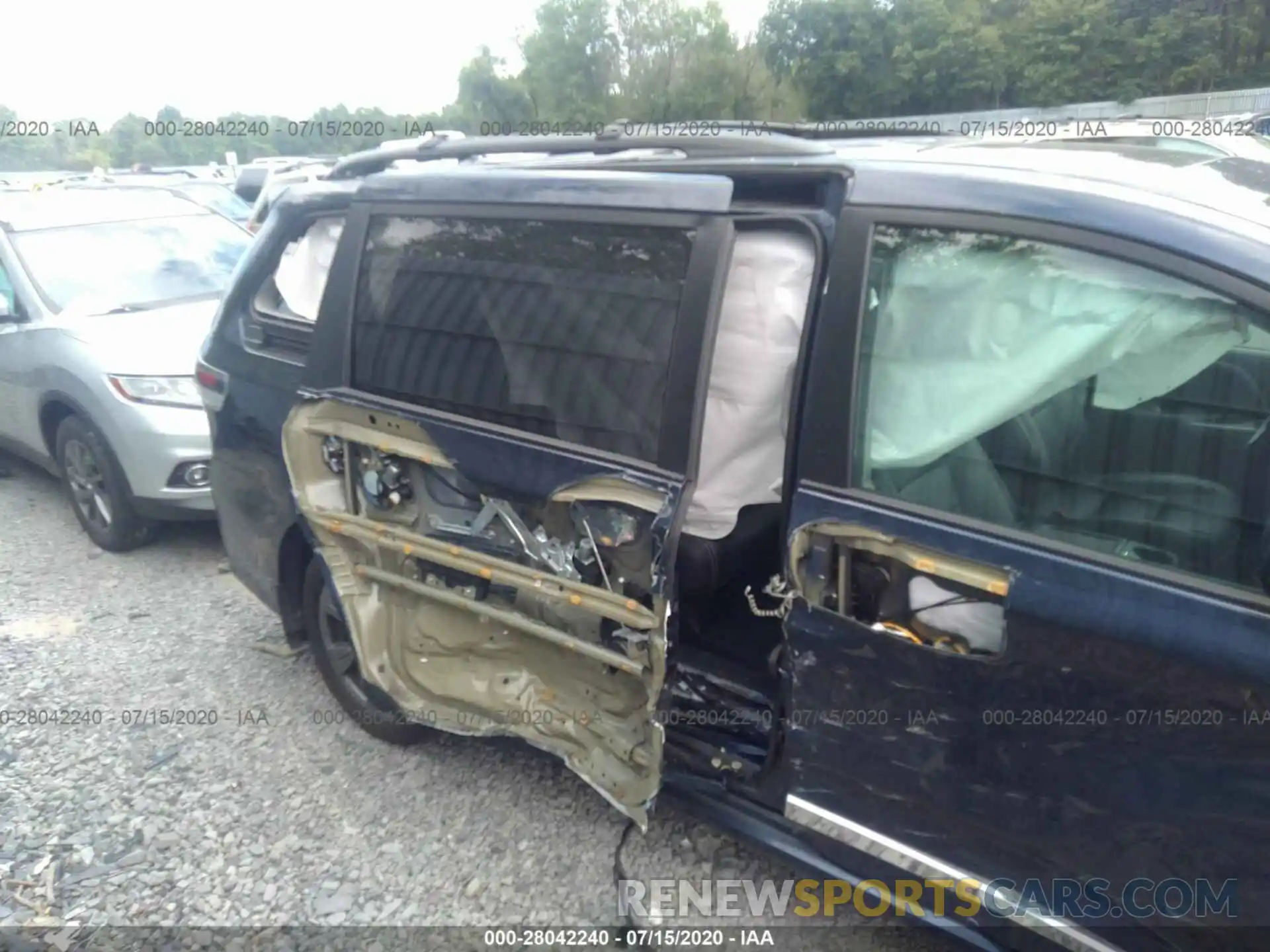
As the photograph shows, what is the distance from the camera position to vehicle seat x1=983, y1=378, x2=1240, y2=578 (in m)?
1.66

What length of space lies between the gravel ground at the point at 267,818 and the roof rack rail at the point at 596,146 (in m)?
1.78

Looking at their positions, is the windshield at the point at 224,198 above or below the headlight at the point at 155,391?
above

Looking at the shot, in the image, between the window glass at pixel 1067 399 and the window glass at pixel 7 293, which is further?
the window glass at pixel 7 293

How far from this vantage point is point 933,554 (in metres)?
1.85

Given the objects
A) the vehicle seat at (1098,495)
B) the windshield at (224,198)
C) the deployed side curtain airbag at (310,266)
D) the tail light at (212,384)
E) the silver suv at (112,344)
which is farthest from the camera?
the windshield at (224,198)

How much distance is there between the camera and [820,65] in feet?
117

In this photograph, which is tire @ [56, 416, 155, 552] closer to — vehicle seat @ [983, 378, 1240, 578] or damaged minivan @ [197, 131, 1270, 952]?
damaged minivan @ [197, 131, 1270, 952]

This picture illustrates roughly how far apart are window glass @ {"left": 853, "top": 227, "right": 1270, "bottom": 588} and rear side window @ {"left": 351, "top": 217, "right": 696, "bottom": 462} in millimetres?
495

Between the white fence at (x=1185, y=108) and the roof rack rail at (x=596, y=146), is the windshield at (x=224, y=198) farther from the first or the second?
the white fence at (x=1185, y=108)

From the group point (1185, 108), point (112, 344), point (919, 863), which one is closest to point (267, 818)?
point (919, 863)

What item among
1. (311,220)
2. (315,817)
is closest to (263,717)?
(315,817)

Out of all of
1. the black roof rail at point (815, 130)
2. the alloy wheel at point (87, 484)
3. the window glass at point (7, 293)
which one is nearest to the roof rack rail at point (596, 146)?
the black roof rail at point (815, 130)

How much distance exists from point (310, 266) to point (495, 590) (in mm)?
1305

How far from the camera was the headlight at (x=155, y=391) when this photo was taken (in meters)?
4.62
